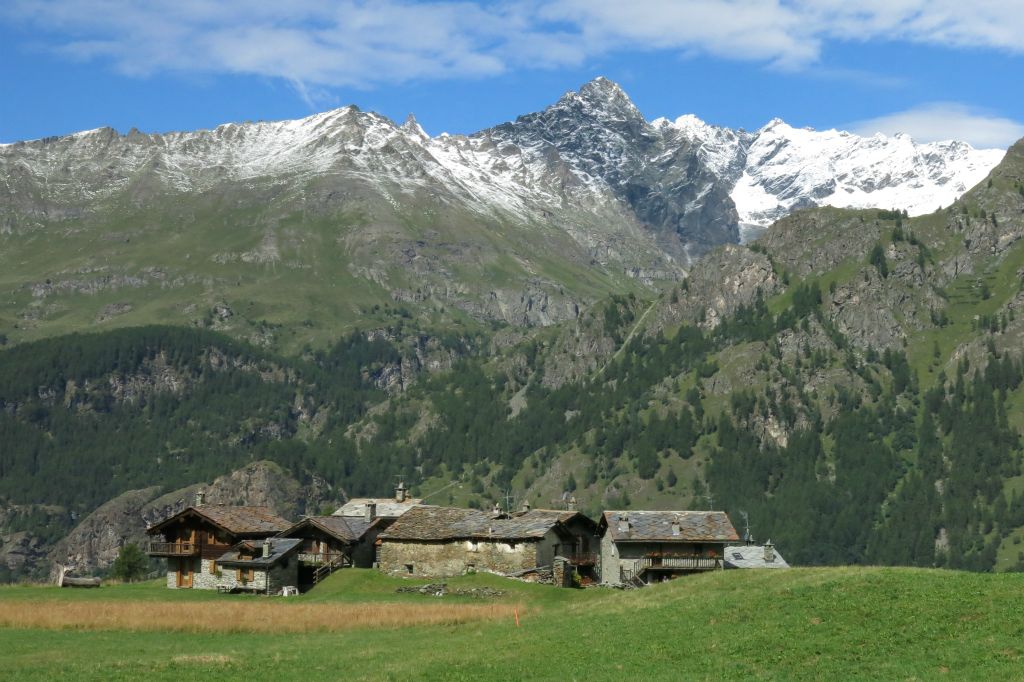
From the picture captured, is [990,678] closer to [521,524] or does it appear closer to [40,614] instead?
[40,614]

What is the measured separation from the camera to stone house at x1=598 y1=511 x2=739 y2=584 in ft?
418

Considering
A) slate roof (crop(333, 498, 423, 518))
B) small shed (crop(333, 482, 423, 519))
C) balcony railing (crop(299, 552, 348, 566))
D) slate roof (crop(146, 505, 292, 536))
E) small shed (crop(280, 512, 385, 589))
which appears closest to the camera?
small shed (crop(280, 512, 385, 589))

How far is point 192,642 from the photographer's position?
74188mm

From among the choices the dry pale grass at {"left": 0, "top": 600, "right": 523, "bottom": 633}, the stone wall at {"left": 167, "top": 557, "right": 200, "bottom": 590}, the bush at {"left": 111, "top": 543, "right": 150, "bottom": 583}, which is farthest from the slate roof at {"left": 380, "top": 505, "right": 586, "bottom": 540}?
the bush at {"left": 111, "top": 543, "right": 150, "bottom": 583}

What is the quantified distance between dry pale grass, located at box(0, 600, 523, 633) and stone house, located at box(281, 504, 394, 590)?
29.9 m

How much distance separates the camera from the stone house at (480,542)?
11900cm

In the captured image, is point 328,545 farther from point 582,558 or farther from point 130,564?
point 130,564

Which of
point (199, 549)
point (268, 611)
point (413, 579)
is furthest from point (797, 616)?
point (199, 549)

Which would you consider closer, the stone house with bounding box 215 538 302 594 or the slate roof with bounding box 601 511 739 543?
the stone house with bounding box 215 538 302 594

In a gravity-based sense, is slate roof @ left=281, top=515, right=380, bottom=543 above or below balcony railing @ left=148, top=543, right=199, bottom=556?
above

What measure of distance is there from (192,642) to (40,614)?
593 inches

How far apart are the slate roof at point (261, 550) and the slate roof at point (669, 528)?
A: 102ft

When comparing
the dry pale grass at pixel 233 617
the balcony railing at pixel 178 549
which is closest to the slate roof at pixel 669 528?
the dry pale grass at pixel 233 617

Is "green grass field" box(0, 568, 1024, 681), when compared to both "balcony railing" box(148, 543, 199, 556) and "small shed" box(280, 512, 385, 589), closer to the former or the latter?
"small shed" box(280, 512, 385, 589)
